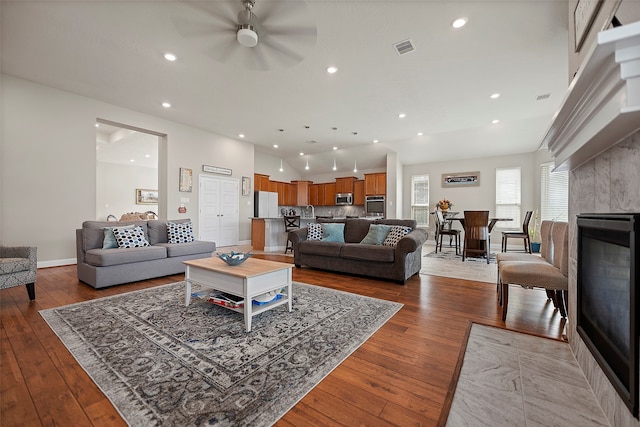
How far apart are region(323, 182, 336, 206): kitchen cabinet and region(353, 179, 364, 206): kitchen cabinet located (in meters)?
0.85

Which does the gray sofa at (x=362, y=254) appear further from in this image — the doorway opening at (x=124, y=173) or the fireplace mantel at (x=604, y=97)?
the doorway opening at (x=124, y=173)

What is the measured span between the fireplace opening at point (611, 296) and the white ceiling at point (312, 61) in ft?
7.92

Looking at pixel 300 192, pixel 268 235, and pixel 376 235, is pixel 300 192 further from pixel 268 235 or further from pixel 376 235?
pixel 376 235

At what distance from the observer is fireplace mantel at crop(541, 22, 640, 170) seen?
0.82 meters

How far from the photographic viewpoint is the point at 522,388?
1478 millimetres

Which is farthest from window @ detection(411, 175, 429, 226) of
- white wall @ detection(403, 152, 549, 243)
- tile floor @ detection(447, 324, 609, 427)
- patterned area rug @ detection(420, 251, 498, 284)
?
tile floor @ detection(447, 324, 609, 427)

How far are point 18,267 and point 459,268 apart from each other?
6.05 m

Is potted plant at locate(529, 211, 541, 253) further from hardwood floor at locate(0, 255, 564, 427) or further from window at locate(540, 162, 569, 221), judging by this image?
hardwood floor at locate(0, 255, 564, 427)

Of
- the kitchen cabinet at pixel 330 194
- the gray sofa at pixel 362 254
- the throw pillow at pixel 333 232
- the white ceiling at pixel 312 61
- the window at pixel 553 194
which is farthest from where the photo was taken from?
the kitchen cabinet at pixel 330 194

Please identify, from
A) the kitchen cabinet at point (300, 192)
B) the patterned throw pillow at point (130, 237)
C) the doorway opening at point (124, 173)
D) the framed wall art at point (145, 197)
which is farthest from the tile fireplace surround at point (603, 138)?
the framed wall art at point (145, 197)

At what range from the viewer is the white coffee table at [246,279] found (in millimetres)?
2117

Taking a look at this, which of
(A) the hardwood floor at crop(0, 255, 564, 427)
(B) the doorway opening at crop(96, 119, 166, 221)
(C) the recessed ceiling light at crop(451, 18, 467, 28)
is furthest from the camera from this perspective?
(B) the doorway opening at crop(96, 119, 166, 221)

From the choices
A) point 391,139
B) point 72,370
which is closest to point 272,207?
point 391,139

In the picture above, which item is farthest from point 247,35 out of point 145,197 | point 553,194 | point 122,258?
point 145,197
